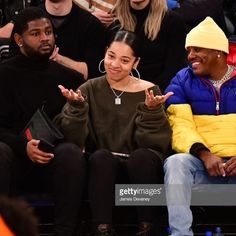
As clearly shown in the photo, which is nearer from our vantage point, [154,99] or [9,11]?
[154,99]

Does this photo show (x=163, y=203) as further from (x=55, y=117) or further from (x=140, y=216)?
(x=55, y=117)

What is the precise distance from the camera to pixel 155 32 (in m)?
4.39

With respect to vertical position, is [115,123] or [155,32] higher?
[155,32]

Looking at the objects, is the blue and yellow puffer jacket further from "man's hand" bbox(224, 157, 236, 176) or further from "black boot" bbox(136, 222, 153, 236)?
"black boot" bbox(136, 222, 153, 236)

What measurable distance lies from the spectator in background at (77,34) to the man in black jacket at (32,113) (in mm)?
371

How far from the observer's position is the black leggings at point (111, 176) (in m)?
3.42

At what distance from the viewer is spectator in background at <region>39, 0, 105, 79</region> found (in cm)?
440

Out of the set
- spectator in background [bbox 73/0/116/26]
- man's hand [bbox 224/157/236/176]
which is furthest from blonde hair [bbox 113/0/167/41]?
man's hand [bbox 224/157/236/176]

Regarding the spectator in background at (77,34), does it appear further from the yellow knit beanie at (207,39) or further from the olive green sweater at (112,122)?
the yellow knit beanie at (207,39)

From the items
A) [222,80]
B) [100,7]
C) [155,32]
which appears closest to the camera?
[222,80]

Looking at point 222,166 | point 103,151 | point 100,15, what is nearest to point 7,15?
point 100,15

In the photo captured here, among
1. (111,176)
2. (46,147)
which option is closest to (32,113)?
(46,147)
